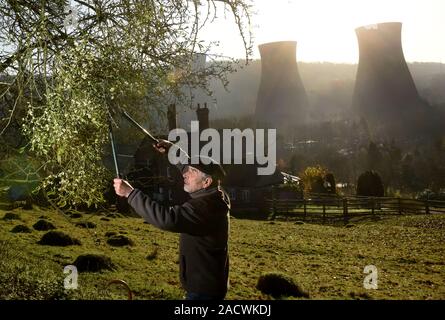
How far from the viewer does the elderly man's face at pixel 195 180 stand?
499cm

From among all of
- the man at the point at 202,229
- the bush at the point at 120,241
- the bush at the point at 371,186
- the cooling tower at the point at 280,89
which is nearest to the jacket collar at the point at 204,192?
the man at the point at 202,229

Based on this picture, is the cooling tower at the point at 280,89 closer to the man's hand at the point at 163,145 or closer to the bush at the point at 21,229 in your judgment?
the bush at the point at 21,229

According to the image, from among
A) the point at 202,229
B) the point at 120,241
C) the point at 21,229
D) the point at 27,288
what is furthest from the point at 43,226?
the point at 202,229

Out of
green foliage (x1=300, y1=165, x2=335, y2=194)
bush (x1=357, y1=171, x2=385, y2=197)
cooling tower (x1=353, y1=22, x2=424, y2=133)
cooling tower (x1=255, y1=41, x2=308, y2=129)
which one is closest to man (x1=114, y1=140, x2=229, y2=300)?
bush (x1=357, y1=171, x2=385, y2=197)

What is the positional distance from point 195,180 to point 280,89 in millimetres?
170648

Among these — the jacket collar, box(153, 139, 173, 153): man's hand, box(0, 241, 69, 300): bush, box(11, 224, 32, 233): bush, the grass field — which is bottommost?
the grass field

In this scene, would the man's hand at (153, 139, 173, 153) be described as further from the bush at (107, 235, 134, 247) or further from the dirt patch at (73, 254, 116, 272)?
the bush at (107, 235, 134, 247)

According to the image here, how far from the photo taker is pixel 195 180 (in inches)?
199

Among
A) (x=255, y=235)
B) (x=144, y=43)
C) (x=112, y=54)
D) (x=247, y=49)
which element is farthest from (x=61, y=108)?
(x=255, y=235)

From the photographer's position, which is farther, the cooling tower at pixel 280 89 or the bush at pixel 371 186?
the cooling tower at pixel 280 89

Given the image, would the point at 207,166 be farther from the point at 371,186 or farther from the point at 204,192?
the point at 371,186

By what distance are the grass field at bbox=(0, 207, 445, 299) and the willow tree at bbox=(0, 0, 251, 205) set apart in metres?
0.97

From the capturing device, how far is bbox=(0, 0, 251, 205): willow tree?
6.66 metres

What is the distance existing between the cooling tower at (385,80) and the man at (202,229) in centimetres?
16321
